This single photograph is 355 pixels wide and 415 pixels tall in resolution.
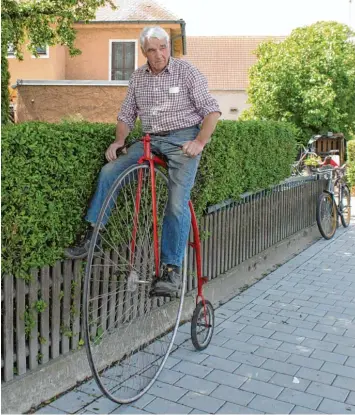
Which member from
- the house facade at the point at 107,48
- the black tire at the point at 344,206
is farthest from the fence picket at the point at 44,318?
the house facade at the point at 107,48

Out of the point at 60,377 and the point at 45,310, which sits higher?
the point at 45,310

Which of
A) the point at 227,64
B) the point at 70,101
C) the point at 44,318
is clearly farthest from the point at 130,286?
the point at 227,64

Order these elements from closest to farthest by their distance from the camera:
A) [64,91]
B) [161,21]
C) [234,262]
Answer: [234,262]
[64,91]
[161,21]

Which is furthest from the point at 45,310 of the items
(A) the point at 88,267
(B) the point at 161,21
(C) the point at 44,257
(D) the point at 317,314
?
(B) the point at 161,21

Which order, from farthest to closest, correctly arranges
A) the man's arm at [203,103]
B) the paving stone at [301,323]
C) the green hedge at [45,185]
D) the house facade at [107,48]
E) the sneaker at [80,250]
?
the house facade at [107,48] → the paving stone at [301,323] → the man's arm at [203,103] → the sneaker at [80,250] → the green hedge at [45,185]

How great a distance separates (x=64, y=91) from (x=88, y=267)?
15.2m

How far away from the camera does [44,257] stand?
3.62m

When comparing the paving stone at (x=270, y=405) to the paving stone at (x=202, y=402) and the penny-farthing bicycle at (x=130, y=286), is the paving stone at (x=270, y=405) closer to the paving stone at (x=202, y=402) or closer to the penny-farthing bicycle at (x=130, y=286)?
the paving stone at (x=202, y=402)

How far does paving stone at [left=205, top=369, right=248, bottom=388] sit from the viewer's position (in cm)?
408

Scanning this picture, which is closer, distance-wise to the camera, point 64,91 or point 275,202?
point 275,202

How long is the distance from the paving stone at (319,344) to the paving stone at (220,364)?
80cm

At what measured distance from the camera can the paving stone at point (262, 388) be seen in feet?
12.9

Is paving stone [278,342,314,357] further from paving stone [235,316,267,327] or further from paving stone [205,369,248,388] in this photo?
paving stone [205,369,248,388]

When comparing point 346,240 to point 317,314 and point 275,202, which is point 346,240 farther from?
point 317,314
